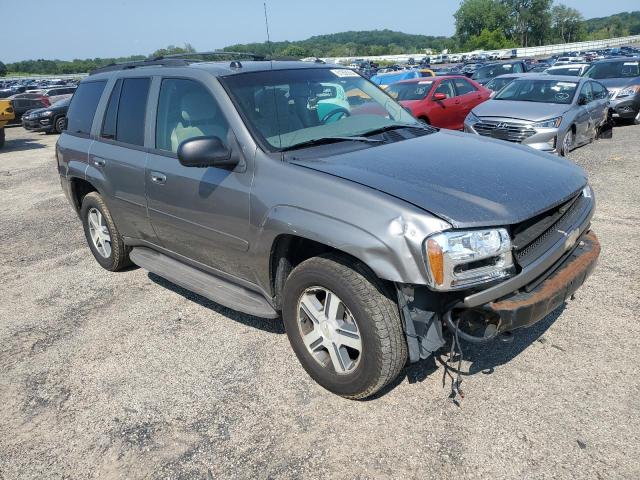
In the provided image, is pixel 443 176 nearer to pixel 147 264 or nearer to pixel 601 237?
pixel 147 264

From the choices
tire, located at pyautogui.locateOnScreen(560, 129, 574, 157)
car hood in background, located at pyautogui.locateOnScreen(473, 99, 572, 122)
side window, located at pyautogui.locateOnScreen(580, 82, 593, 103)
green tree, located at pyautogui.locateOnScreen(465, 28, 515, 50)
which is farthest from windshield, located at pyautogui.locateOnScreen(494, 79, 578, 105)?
green tree, located at pyautogui.locateOnScreen(465, 28, 515, 50)

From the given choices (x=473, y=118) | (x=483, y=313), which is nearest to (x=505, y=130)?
(x=473, y=118)

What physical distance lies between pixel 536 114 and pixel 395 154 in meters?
7.01

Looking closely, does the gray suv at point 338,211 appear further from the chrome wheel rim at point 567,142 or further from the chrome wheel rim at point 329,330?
the chrome wheel rim at point 567,142

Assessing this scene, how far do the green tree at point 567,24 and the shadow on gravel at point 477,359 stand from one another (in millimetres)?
139904

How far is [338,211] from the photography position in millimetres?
2768

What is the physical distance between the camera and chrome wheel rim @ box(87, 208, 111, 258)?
16.7 ft

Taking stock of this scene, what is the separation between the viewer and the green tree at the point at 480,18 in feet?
375

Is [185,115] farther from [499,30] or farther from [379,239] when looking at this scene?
[499,30]

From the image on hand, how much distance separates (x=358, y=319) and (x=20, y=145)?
57.8 ft

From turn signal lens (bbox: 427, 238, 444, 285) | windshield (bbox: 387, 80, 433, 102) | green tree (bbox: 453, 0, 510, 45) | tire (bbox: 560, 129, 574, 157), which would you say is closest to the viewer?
turn signal lens (bbox: 427, 238, 444, 285)

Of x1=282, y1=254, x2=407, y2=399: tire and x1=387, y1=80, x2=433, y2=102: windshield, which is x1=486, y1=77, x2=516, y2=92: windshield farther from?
x1=282, y1=254, x2=407, y2=399: tire

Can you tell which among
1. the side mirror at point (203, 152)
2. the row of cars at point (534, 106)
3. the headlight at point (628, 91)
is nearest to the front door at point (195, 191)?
the side mirror at point (203, 152)

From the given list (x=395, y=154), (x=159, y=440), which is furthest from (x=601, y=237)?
(x=159, y=440)
